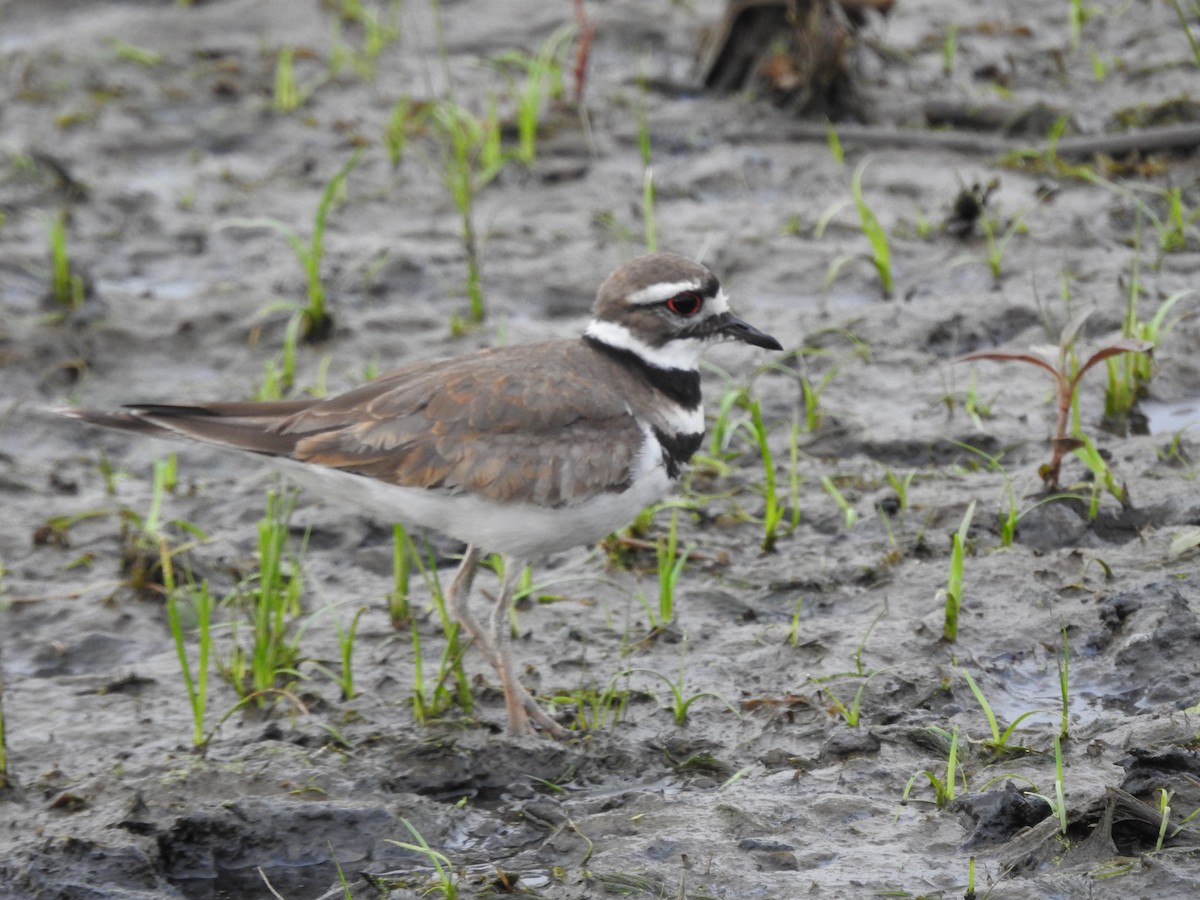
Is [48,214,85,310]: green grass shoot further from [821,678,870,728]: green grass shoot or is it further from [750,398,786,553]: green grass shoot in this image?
[821,678,870,728]: green grass shoot

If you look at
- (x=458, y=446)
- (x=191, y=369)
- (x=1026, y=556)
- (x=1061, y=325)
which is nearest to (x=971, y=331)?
(x=1061, y=325)

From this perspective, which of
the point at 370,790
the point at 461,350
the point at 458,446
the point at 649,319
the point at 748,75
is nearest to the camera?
the point at 370,790

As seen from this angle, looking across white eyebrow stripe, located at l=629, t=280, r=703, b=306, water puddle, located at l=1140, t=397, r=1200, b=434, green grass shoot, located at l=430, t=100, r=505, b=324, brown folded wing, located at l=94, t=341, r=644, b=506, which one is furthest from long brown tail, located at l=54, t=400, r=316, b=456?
water puddle, located at l=1140, t=397, r=1200, b=434

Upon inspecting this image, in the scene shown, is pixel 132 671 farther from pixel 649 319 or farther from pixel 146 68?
pixel 146 68

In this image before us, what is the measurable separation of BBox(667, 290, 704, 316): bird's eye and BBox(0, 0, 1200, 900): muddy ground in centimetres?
115

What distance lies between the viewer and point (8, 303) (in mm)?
9422

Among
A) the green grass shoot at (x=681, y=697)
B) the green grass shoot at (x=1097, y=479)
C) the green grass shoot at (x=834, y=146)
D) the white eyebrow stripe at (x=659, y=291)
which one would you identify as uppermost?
the green grass shoot at (x=834, y=146)

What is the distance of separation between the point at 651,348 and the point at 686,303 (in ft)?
0.73

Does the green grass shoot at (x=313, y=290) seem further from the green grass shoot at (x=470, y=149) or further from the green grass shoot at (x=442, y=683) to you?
the green grass shoot at (x=442, y=683)

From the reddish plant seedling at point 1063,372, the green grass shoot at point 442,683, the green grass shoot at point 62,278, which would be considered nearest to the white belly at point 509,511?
the green grass shoot at point 442,683

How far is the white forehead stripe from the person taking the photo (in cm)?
615

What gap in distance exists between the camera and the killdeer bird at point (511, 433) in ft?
18.6

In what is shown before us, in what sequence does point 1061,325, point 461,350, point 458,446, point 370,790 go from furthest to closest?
point 461,350 < point 1061,325 < point 458,446 < point 370,790

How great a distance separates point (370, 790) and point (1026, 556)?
2775 millimetres
